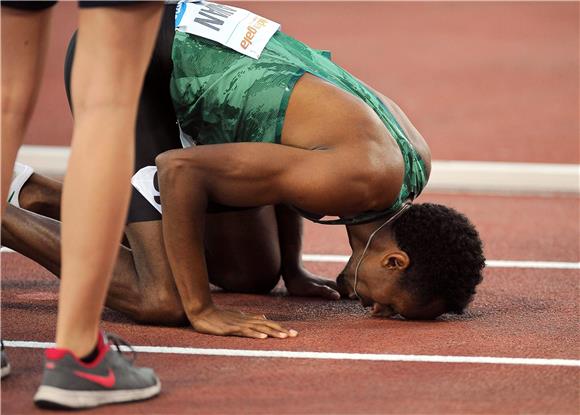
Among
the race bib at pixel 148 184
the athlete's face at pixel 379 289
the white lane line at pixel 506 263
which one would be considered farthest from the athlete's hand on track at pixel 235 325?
the white lane line at pixel 506 263

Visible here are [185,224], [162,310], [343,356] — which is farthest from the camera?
A: [162,310]

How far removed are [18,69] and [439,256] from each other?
1.58 m

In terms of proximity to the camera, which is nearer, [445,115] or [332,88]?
[332,88]

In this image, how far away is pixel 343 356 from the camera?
3582mm

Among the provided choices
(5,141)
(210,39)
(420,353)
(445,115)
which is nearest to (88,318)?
(5,141)

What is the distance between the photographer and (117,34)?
9.23 ft

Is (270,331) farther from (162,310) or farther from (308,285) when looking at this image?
(308,285)

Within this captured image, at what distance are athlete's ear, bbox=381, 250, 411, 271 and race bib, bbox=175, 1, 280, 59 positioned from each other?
0.83 meters

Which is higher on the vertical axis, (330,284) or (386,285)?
(386,285)

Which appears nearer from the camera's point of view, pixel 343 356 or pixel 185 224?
pixel 343 356

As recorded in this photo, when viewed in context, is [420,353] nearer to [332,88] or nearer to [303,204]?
[303,204]

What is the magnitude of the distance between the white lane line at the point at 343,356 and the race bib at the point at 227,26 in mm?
1072

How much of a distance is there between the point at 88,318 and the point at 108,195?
320 millimetres

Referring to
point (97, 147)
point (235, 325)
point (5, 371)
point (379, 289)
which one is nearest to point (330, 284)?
point (379, 289)
